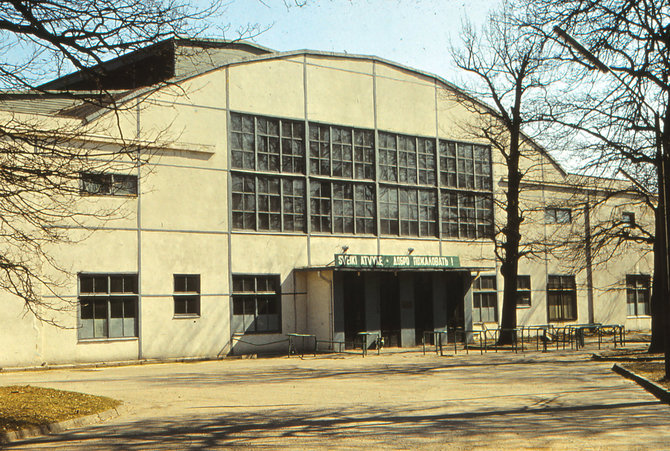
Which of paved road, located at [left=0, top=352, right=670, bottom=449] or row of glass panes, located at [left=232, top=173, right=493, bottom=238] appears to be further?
row of glass panes, located at [left=232, top=173, right=493, bottom=238]

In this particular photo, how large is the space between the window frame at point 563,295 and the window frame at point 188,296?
1821cm

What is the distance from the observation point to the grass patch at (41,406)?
38.8ft

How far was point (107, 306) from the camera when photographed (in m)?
25.7

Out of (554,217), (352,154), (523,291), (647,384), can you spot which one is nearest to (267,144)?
(352,154)

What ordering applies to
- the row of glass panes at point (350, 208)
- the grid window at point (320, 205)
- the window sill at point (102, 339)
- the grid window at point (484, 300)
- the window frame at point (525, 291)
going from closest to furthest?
the window sill at point (102, 339) → the row of glass panes at point (350, 208) → the grid window at point (320, 205) → the grid window at point (484, 300) → the window frame at point (525, 291)

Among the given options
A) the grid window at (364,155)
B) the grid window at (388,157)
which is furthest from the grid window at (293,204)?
the grid window at (388,157)

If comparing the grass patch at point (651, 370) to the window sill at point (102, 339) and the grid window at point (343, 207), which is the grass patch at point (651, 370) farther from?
the window sill at point (102, 339)

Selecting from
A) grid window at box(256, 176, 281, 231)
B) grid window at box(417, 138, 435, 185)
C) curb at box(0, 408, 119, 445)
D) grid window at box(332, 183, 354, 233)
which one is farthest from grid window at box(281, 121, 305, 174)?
curb at box(0, 408, 119, 445)

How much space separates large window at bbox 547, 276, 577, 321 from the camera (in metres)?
Result: 38.9

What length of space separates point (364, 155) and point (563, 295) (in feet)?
44.3

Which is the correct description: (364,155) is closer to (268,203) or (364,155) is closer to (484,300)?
(268,203)

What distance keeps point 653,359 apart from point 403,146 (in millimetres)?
14559

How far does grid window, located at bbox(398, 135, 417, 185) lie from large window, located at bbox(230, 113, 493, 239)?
41mm

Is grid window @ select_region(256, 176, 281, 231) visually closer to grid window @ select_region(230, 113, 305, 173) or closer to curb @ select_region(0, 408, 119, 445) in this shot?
grid window @ select_region(230, 113, 305, 173)
